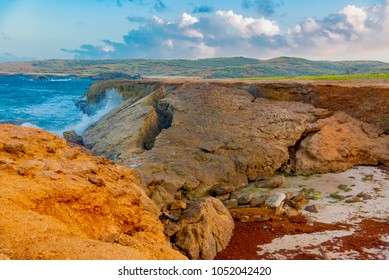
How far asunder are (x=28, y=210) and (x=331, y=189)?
443 inches

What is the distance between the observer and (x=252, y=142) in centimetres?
1655

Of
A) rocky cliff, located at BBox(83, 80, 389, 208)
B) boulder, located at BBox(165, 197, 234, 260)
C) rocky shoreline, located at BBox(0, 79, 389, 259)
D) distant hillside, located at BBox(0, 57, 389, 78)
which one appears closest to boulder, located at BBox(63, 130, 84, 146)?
rocky shoreline, located at BBox(0, 79, 389, 259)

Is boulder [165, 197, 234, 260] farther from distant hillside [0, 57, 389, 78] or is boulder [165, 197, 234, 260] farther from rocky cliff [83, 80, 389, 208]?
distant hillside [0, 57, 389, 78]

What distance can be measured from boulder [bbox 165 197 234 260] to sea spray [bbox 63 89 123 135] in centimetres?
2318

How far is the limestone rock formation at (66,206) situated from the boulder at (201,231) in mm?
872

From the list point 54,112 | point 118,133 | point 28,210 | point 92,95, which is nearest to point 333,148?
point 118,133

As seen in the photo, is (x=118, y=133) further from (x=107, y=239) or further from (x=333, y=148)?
(x=107, y=239)

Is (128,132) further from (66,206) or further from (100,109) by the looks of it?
(100,109)

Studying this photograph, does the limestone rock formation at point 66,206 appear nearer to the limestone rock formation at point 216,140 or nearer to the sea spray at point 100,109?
the limestone rock formation at point 216,140

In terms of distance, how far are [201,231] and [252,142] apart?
7.98 metres

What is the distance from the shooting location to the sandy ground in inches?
360

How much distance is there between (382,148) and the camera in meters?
16.8

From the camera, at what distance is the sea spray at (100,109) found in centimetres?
3228

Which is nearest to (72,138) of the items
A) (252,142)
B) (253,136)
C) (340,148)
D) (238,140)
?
(238,140)
